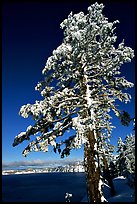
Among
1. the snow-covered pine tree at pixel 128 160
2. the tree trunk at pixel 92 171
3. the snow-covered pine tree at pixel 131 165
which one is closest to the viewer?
the tree trunk at pixel 92 171

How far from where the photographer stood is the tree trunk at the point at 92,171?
40.1 feet

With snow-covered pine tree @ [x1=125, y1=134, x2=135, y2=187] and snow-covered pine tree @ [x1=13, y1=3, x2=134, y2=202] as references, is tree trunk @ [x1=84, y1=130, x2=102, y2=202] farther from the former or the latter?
snow-covered pine tree @ [x1=125, y1=134, x2=135, y2=187]

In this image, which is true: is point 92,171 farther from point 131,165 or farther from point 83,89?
point 131,165

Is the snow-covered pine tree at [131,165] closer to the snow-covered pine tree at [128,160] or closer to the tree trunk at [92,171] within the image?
the snow-covered pine tree at [128,160]

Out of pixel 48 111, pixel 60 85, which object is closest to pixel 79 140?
pixel 48 111

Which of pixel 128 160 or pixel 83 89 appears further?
pixel 128 160

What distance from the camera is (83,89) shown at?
15.0 m

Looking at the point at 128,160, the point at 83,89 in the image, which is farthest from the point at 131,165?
the point at 83,89

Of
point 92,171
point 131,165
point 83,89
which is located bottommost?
point 131,165

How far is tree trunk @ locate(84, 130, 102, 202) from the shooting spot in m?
12.2

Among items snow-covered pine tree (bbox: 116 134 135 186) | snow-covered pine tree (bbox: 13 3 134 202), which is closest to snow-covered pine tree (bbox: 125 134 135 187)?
snow-covered pine tree (bbox: 116 134 135 186)

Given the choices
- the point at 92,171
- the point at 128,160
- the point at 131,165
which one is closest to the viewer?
the point at 92,171

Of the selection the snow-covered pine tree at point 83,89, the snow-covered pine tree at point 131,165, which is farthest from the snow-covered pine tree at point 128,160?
the snow-covered pine tree at point 83,89

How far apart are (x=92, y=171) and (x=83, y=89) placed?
4.88 m
